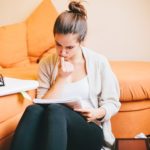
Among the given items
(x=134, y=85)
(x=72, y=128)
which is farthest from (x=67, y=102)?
(x=134, y=85)

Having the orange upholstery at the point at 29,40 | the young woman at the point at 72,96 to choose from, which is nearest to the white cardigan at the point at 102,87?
the young woman at the point at 72,96

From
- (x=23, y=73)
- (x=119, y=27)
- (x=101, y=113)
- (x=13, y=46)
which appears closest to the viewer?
(x=101, y=113)

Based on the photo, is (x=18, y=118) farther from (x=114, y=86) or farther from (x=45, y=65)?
(x=114, y=86)

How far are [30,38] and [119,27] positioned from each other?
764 mm

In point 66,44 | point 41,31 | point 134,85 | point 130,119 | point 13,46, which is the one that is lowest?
point 130,119

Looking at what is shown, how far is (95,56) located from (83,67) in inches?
3.2

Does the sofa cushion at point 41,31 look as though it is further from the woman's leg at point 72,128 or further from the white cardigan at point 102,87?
the woman's leg at point 72,128

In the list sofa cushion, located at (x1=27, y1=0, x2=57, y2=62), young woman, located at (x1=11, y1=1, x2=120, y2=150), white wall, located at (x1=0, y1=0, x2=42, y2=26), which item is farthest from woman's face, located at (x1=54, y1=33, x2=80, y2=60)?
white wall, located at (x1=0, y1=0, x2=42, y2=26)

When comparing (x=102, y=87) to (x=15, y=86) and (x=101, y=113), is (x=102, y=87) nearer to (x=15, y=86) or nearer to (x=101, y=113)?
(x=101, y=113)

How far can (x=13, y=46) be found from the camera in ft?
8.12

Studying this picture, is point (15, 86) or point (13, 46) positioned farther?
point (13, 46)

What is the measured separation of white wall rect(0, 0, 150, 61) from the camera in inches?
100

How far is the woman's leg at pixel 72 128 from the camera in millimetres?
1172

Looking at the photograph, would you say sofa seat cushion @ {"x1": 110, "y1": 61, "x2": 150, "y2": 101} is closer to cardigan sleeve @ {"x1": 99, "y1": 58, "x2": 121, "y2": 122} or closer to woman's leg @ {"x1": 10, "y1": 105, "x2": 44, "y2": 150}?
cardigan sleeve @ {"x1": 99, "y1": 58, "x2": 121, "y2": 122}
